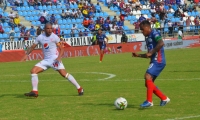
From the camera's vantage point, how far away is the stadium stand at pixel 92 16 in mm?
43812

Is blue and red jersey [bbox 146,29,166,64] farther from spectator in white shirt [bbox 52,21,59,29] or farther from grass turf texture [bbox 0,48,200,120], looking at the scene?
spectator in white shirt [bbox 52,21,59,29]

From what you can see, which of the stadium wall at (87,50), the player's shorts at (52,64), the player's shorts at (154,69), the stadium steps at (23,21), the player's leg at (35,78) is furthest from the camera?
the stadium steps at (23,21)

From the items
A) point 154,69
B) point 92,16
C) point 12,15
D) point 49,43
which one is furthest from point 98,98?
point 92,16

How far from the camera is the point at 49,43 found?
15281 millimetres

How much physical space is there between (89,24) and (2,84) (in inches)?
1102

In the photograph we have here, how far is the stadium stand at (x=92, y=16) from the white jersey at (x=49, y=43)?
24.7 metres

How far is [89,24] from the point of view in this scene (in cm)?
4766

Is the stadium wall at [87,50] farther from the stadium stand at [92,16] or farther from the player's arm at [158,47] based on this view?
the player's arm at [158,47]

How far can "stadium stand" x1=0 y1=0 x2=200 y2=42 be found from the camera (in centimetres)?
4381

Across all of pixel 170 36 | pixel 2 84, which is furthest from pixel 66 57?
pixel 2 84

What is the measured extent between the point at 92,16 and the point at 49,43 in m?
34.7

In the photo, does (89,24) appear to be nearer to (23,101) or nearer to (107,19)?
(107,19)

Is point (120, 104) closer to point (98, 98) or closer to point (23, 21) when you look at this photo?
point (98, 98)

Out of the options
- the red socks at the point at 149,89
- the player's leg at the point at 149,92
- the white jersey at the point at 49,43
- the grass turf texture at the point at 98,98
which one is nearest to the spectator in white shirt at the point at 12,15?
the grass turf texture at the point at 98,98
